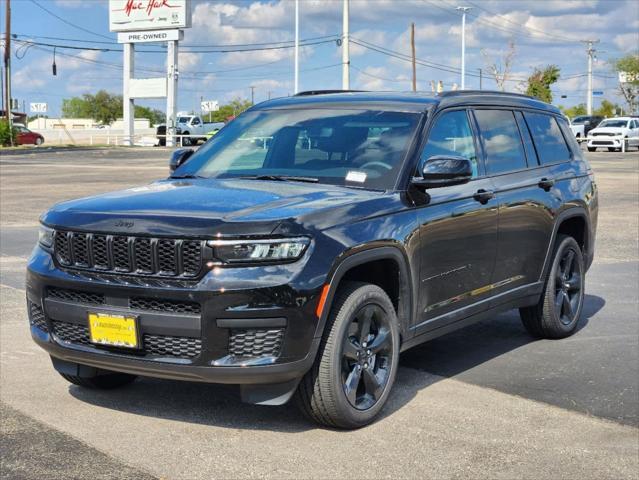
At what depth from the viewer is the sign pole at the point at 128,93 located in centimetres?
7269

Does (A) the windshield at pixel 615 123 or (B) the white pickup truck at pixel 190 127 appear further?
(B) the white pickup truck at pixel 190 127

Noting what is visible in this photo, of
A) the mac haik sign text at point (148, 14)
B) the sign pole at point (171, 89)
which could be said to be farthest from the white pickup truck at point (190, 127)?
the mac haik sign text at point (148, 14)

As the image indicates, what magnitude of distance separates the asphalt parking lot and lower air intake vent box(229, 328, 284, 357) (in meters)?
0.50

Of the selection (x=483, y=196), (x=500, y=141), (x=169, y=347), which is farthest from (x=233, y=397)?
(x=500, y=141)

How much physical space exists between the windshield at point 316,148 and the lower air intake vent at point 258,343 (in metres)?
1.28

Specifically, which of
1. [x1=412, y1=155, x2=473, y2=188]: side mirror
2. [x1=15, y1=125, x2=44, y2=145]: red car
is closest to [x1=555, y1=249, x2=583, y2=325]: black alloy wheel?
[x1=412, y1=155, x2=473, y2=188]: side mirror

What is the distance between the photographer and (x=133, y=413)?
546cm

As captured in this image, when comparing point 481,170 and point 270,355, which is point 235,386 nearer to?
point 270,355

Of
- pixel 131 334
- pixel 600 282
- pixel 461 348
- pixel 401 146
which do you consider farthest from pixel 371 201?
pixel 600 282

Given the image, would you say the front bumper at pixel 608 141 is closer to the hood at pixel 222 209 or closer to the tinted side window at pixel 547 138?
the tinted side window at pixel 547 138

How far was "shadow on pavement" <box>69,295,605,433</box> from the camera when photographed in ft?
17.5

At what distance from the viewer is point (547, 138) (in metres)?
7.60

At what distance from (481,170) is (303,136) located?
1.23 m

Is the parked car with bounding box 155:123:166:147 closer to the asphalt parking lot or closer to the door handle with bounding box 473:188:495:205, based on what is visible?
the asphalt parking lot
